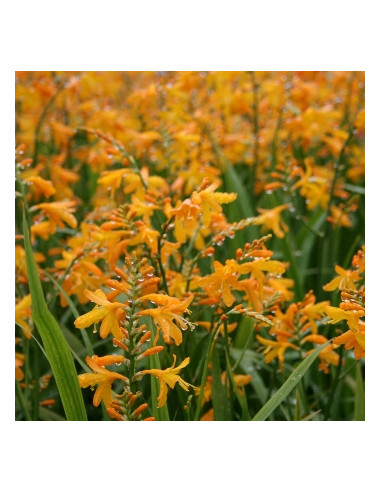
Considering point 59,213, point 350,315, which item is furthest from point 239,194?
point 350,315

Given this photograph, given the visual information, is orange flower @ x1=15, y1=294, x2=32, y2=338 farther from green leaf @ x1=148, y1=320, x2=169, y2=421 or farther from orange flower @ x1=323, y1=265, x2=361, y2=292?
orange flower @ x1=323, y1=265, x2=361, y2=292

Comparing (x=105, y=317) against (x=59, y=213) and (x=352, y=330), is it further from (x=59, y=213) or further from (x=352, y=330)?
(x=59, y=213)

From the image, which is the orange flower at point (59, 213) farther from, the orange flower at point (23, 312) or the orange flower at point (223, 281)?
the orange flower at point (223, 281)

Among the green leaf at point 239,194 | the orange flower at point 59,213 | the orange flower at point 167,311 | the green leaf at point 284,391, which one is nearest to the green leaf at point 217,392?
the green leaf at point 284,391
